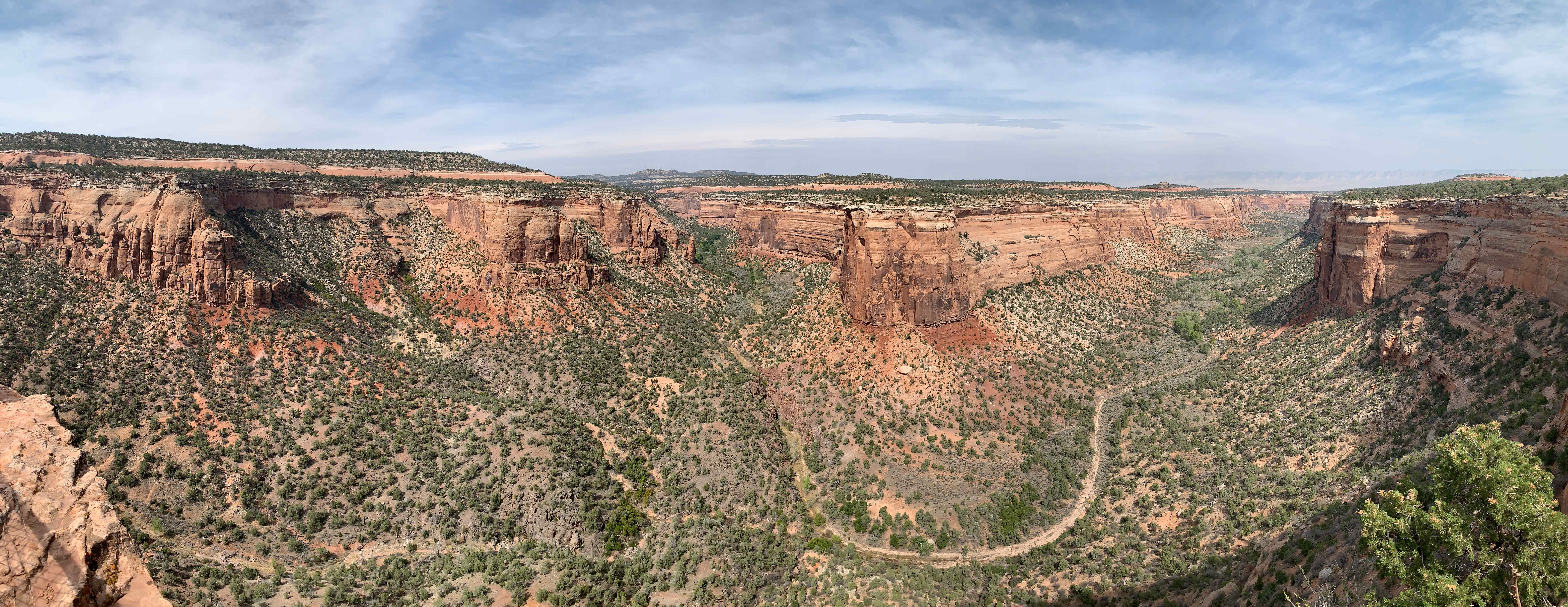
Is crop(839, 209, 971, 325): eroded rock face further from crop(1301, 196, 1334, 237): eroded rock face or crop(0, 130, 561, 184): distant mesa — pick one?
crop(1301, 196, 1334, 237): eroded rock face

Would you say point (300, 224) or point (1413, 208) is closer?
point (1413, 208)

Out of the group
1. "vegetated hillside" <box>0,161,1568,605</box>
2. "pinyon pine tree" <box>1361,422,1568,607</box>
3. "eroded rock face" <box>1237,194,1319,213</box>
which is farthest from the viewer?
"eroded rock face" <box>1237,194,1319,213</box>

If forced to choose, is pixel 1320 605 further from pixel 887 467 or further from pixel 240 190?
pixel 240 190

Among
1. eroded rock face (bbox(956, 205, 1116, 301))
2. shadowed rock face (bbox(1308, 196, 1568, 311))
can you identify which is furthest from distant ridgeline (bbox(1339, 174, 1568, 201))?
eroded rock face (bbox(956, 205, 1116, 301))

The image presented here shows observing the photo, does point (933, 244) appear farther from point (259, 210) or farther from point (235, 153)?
point (235, 153)

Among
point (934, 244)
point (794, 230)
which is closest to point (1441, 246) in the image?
point (934, 244)

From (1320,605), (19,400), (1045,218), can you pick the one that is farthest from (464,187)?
(1320,605)
